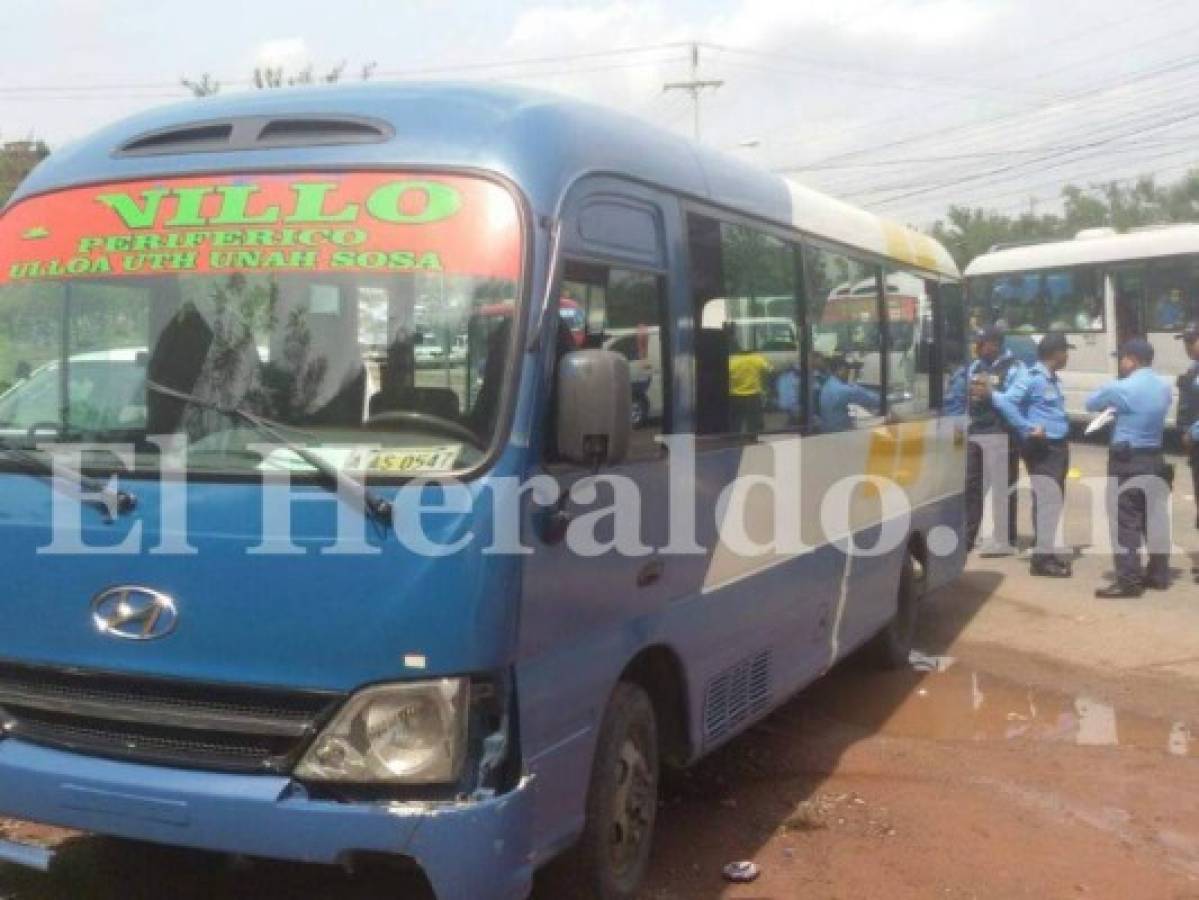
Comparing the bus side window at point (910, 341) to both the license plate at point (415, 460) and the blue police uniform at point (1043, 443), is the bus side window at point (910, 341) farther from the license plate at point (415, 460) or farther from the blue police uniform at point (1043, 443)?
the license plate at point (415, 460)

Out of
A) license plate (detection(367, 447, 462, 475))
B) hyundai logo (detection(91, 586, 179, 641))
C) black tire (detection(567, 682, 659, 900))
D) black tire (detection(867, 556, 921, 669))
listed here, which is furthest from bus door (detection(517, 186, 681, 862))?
black tire (detection(867, 556, 921, 669))

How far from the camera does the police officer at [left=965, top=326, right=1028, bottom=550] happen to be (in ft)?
38.0

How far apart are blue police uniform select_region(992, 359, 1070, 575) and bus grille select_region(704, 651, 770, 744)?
19.7 feet

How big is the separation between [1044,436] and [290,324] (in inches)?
324

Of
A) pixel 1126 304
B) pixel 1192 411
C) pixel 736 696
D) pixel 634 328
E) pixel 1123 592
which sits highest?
pixel 1126 304

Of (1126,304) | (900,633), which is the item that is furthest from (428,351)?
(1126,304)

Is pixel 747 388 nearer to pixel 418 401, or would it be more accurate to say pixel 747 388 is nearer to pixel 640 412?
pixel 640 412

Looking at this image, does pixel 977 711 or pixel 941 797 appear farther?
pixel 977 711

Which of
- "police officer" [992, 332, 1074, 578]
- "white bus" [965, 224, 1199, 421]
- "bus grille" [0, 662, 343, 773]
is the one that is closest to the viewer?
"bus grille" [0, 662, 343, 773]

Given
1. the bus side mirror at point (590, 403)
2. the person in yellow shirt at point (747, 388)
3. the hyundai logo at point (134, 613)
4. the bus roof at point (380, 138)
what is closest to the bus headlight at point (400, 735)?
the hyundai logo at point (134, 613)

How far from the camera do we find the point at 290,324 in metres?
4.06

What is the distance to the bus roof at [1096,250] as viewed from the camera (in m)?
20.3

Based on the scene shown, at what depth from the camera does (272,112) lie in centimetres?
439

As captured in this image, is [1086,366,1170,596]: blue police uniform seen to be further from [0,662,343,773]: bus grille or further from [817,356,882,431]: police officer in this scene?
[0,662,343,773]: bus grille
